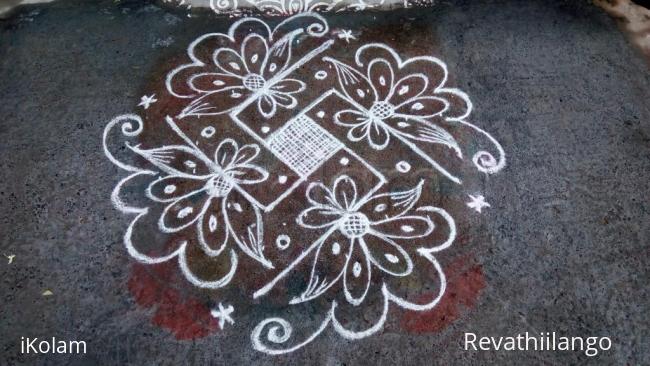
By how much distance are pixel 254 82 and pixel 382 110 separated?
4.26ft

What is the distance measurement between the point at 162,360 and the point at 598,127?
4.26 metres

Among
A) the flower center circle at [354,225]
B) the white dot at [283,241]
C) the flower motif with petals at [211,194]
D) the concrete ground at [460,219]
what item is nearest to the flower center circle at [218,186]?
the flower motif with petals at [211,194]

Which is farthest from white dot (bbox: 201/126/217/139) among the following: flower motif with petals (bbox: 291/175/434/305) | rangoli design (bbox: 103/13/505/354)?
flower motif with petals (bbox: 291/175/434/305)

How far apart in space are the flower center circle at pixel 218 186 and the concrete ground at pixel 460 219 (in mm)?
776

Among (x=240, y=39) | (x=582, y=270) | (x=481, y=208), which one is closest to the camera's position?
(x=582, y=270)

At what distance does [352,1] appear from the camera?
571 centimetres

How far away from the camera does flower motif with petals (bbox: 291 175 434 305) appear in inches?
159

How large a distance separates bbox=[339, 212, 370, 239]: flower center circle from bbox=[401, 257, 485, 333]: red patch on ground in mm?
723

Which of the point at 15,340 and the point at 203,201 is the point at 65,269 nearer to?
the point at 15,340

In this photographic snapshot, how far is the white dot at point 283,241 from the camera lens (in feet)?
13.7

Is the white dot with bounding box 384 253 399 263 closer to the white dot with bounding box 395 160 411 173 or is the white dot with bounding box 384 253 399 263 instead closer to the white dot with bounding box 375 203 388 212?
the white dot with bounding box 375 203 388 212

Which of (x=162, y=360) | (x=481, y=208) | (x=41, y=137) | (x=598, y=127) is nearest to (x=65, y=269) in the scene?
(x=162, y=360)

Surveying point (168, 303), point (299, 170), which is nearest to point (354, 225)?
point (299, 170)

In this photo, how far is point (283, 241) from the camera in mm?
4211
